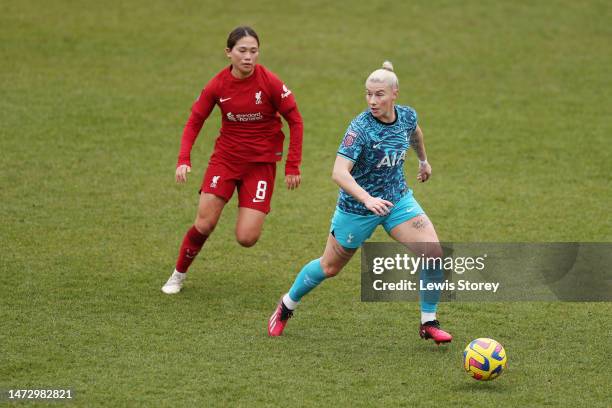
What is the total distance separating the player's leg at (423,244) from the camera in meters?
7.58

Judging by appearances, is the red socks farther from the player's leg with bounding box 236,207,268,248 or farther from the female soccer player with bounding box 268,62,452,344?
the female soccer player with bounding box 268,62,452,344

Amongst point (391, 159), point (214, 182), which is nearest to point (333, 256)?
point (391, 159)

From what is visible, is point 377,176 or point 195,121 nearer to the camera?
point 377,176

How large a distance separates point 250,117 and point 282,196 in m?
3.29

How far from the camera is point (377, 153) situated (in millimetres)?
7449

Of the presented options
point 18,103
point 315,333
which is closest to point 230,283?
point 315,333

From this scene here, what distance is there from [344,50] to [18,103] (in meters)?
5.87

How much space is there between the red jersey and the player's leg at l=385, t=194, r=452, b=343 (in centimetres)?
135

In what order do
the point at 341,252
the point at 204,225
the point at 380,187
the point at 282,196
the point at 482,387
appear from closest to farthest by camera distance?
1. the point at 482,387
2. the point at 380,187
3. the point at 341,252
4. the point at 204,225
5. the point at 282,196

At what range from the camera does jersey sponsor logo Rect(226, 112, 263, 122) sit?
28.8 ft

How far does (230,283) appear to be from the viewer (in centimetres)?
940

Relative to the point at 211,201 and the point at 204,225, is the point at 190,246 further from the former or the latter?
the point at 211,201

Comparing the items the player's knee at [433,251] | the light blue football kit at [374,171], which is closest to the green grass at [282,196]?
the player's knee at [433,251]

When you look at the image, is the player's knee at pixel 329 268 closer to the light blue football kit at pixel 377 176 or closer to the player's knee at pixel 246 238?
the light blue football kit at pixel 377 176
